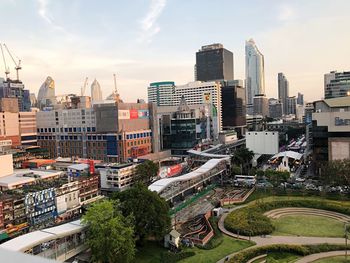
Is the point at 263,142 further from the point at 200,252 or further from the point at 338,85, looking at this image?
→ the point at 338,85

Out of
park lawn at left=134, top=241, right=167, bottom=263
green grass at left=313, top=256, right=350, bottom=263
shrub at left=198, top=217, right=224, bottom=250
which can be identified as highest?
shrub at left=198, top=217, right=224, bottom=250

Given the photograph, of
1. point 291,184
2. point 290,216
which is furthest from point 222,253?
point 291,184

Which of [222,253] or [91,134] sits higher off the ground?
[91,134]

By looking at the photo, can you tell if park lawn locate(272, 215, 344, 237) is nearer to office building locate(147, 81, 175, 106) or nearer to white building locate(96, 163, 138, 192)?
white building locate(96, 163, 138, 192)

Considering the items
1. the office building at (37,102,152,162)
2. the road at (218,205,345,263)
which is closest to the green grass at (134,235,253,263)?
the road at (218,205,345,263)

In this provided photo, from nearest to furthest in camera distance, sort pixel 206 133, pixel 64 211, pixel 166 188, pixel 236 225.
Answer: pixel 236 225
pixel 64 211
pixel 166 188
pixel 206 133

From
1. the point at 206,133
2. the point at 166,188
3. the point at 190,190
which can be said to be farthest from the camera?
the point at 206,133

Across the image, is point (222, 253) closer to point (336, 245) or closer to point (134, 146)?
point (336, 245)
